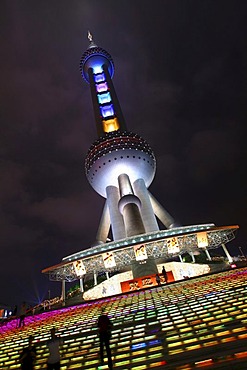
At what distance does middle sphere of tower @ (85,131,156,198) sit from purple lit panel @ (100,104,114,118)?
9662 mm

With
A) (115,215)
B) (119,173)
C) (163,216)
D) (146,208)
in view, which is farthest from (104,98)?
(163,216)

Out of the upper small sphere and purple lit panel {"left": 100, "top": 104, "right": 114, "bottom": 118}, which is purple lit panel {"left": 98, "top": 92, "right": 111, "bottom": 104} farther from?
the upper small sphere

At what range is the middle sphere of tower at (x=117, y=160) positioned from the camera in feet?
168

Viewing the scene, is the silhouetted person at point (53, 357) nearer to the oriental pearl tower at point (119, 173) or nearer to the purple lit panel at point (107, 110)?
the oriental pearl tower at point (119, 173)

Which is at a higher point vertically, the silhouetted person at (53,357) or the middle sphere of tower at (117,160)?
the middle sphere of tower at (117,160)

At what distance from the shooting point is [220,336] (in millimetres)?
5789

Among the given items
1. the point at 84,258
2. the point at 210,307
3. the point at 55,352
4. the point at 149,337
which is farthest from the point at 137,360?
the point at 84,258

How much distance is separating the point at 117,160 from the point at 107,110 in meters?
19.1

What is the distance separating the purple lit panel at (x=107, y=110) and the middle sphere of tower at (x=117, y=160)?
31.7 ft

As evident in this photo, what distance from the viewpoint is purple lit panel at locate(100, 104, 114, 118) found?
203ft

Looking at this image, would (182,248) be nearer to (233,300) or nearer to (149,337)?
(233,300)

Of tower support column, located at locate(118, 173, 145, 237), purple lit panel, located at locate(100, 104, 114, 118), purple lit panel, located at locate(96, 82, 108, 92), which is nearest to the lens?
tower support column, located at locate(118, 173, 145, 237)

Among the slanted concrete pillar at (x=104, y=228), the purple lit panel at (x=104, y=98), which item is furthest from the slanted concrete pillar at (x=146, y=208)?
the purple lit panel at (x=104, y=98)

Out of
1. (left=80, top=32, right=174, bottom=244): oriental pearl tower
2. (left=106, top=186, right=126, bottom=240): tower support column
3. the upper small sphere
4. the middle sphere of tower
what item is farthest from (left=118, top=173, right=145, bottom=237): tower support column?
the upper small sphere
